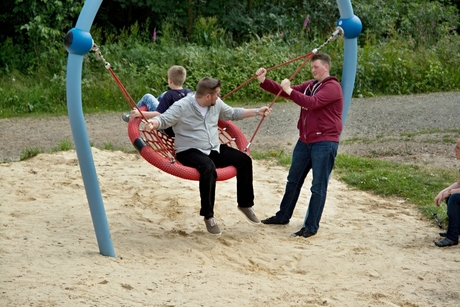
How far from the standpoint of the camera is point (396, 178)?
8.28 metres

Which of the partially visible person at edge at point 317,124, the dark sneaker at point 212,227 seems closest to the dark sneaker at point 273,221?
the partially visible person at edge at point 317,124

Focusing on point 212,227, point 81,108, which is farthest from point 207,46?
point 81,108

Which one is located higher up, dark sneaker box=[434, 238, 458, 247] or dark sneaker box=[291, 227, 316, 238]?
dark sneaker box=[434, 238, 458, 247]

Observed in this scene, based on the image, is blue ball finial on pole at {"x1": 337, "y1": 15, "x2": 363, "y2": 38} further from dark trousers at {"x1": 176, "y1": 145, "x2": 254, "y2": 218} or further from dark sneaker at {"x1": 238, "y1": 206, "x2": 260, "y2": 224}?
dark sneaker at {"x1": 238, "y1": 206, "x2": 260, "y2": 224}

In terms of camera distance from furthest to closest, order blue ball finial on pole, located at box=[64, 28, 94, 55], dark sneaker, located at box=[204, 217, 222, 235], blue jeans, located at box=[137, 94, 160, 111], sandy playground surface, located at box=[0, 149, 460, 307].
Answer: blue jeans, located at box=[137, 94, 160, 111]
dark sneaker, located at box=[204, 217, 222, 235]
blue ball finial on pole, located at box=[64, 28, 94, 55]
sandy playground surface, located at box=[0, 149, 460, 307]

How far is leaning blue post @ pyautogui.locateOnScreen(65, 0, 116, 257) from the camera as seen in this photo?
537cm

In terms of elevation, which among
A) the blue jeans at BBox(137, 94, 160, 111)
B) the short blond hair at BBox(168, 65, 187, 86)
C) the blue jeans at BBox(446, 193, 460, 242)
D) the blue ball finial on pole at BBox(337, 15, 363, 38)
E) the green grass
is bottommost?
the green grass

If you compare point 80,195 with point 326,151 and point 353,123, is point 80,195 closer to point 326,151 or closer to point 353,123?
point 326,151

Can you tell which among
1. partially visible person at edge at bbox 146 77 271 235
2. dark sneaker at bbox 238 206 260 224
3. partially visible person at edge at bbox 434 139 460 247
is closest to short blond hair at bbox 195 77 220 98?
partially visible person at edge at bbox 146 77 271 235

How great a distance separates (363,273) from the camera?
5648 mm

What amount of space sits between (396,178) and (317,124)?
2.24 m

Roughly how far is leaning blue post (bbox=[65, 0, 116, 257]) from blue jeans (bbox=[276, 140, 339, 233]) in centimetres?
171

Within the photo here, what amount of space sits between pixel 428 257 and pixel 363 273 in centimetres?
65

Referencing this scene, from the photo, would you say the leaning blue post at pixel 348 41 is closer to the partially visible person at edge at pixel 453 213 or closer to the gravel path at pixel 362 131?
the partially visible person at edge at pixel 453 213
